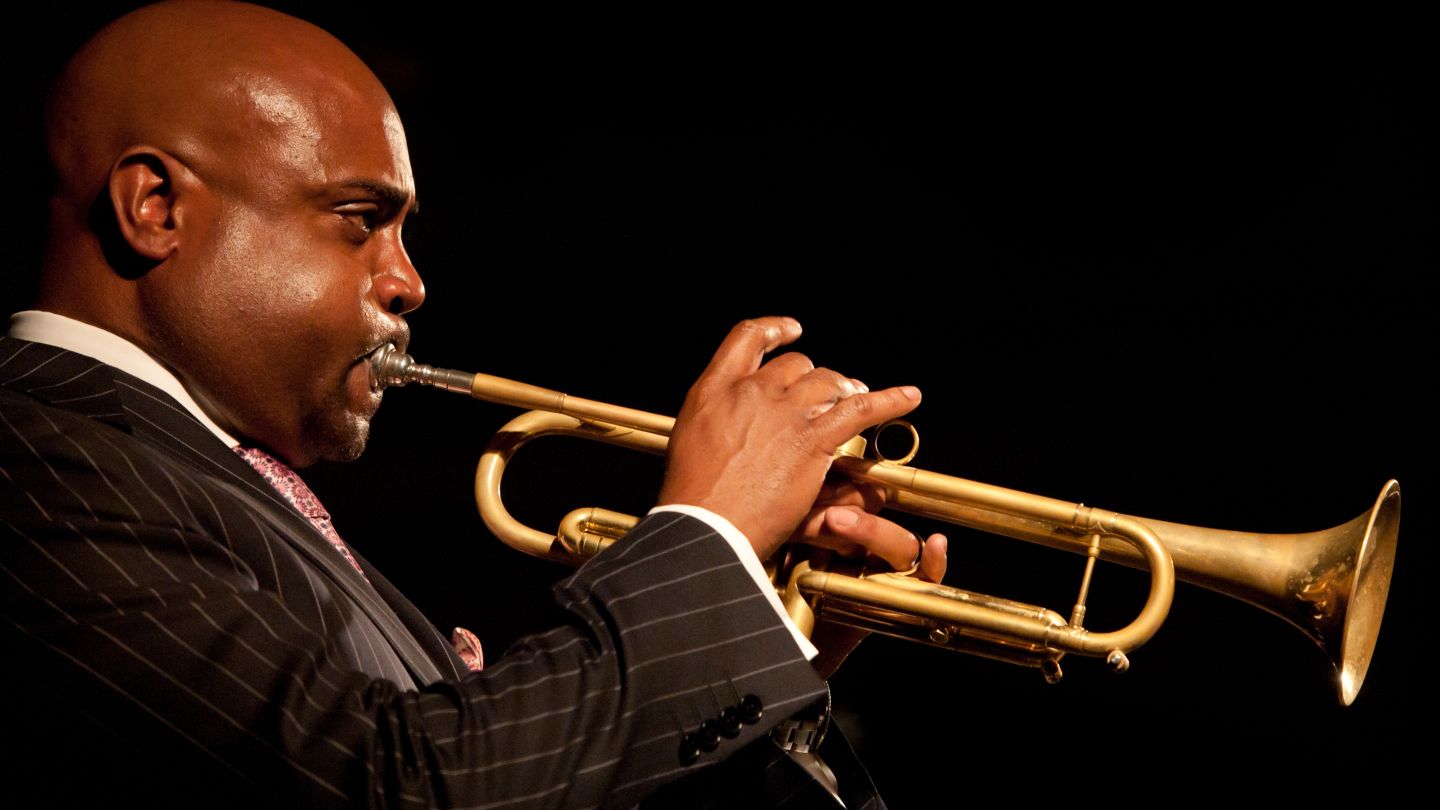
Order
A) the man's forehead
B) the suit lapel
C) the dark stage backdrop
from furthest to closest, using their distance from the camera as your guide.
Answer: the dark stage backdrop < the man's forehead < the suit lapel

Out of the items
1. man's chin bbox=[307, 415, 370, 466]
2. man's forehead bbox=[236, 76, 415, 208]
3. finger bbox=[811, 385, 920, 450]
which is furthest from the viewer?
man's chin bbox=[307, 415, 370, 466]

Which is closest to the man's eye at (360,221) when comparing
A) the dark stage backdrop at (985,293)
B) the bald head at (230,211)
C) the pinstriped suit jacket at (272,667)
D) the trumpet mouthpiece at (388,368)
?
the bald head at (230,211)

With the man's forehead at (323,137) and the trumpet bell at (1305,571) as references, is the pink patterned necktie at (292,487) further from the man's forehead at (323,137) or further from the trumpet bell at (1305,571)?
the trumpet bell at (1305,571)

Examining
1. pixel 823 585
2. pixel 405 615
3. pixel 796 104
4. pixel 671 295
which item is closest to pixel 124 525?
pixel 405 615

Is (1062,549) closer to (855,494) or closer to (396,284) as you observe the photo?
(855,494)

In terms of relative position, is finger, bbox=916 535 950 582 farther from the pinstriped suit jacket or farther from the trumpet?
the pinstriped suit jacket

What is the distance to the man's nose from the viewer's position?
1.48 meters

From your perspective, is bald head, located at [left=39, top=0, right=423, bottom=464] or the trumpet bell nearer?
bald head, located at [left=39, top=0, right=423, bottom=464]

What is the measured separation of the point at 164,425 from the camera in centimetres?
126

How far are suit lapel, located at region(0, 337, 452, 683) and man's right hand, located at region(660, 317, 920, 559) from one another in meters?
0.35

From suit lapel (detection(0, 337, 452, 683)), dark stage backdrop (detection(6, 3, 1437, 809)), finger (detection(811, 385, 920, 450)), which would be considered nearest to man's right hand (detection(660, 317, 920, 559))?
finger (detection(811, 385, 920, 450))

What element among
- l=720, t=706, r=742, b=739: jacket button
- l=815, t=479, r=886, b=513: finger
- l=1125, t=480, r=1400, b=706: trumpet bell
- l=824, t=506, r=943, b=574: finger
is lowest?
l=720, t=706, r=742, b=739: jacket button

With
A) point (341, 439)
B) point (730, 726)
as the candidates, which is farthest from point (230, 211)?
point (730, 726)

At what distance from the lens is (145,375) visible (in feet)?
4.36
